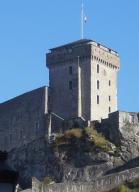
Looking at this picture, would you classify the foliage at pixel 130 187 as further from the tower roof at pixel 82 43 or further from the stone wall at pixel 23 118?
the tower roof at pixel 82 43

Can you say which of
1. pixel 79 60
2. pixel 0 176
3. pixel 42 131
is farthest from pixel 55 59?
pixel 0 176

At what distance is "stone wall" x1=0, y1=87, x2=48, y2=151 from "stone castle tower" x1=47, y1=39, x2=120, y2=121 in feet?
3.99

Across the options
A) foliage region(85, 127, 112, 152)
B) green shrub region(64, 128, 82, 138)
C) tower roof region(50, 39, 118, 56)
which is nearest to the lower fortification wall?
foliage region(85, 127, 112, 152)

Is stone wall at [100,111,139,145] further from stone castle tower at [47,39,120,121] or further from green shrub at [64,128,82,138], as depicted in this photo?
stone castle tower at [47,39,120,121]

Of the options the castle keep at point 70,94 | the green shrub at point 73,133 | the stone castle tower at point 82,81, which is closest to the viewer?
the green shrub at point 73,133

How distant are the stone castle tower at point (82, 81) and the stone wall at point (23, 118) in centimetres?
122

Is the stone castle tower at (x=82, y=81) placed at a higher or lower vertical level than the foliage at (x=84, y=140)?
higher

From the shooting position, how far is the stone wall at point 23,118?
64.8 metres

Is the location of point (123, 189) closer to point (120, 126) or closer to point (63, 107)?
point (120, 126)

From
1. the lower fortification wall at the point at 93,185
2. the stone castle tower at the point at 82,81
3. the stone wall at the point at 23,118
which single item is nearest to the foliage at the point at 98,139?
the stone castle tower at the point at 82,81

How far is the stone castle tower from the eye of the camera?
209ft

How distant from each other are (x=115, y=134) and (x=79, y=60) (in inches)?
352

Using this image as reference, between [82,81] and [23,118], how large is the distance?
6554 mm

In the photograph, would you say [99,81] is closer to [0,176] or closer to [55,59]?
[55,59]
